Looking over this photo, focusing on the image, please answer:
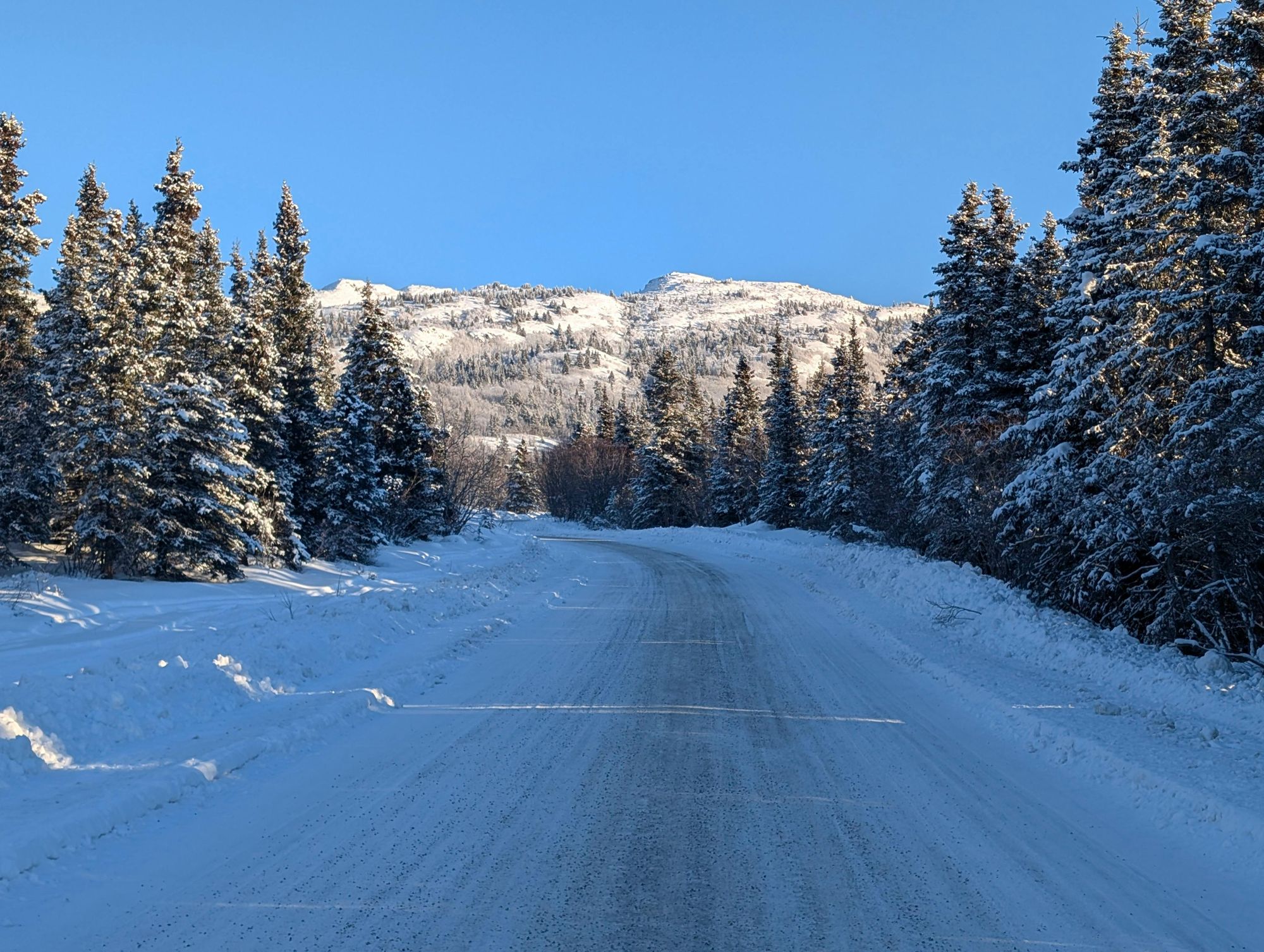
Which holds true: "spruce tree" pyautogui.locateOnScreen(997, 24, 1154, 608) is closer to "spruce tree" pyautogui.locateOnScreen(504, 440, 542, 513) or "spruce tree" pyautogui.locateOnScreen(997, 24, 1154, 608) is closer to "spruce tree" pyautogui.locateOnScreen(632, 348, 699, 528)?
"spruce tree" pyautogui.locateOnScreen(632, 348, 699, 528)

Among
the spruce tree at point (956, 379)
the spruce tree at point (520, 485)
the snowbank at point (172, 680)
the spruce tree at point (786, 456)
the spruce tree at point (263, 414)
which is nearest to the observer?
the snowbank at point (172, 680)

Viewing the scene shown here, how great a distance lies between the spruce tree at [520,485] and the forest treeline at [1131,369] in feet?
205

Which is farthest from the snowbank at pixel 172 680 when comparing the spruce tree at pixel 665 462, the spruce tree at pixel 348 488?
the spruce tree at pixel 665 462

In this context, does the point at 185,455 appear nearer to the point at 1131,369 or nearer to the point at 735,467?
the point at 1131,369

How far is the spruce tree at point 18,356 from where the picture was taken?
883 inches

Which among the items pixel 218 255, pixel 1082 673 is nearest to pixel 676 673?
pixel 1082 673

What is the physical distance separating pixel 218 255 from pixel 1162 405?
1204 inches

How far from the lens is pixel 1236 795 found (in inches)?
213

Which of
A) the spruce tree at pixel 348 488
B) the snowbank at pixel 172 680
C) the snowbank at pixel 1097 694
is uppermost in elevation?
the spruce tree at pixel 348 488

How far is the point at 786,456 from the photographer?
47125 millimetres

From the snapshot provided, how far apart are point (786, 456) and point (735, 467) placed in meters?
9.12

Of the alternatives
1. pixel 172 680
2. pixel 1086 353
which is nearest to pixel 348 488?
pixel 172 680

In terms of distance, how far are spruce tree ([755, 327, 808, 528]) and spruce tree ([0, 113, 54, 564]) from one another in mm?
35323

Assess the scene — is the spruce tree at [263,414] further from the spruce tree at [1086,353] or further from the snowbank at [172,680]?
the spruce tree at [1086,353]
